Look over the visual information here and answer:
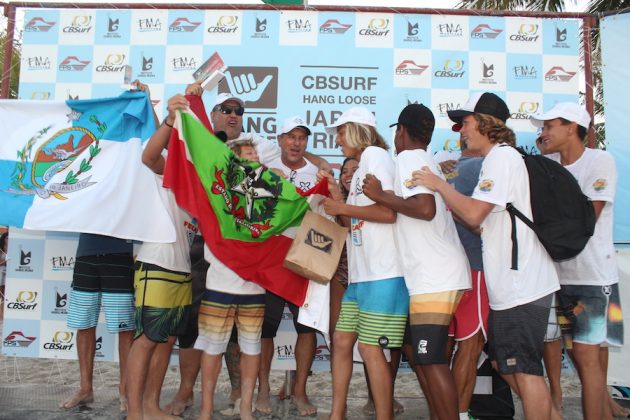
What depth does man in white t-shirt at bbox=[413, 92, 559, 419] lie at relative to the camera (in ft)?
8.61

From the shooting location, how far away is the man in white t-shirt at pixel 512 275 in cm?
262

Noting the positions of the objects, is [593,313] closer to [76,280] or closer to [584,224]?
[584,224]

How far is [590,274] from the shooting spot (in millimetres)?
3262

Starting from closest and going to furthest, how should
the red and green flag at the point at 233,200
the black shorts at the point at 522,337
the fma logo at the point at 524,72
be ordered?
the black shorts at the point at 522,337 < the red and green flag at the point at 233,200 < the fma logo at the point at 524,72

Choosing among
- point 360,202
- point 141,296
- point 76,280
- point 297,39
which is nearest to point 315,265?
point 360,202

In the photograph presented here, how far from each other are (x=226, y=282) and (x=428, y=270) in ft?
4.64

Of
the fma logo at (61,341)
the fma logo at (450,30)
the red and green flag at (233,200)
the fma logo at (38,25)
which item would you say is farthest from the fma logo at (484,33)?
the fma logo at (61,341)

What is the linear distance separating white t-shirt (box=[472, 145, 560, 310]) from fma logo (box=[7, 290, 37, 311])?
4130 millimetres

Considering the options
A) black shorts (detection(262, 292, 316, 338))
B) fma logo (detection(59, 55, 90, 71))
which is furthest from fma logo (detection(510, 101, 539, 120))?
fma logo (detection(59, 55, 90, 71))

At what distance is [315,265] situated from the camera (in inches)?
134

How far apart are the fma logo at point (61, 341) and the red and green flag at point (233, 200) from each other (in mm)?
2233

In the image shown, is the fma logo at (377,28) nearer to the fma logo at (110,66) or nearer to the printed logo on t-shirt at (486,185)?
the fma logo at (110,66)

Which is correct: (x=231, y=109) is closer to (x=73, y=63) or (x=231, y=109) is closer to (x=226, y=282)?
(x=226, y=282)

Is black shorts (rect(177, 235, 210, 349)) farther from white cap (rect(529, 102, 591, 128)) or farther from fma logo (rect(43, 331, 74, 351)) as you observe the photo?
white cap (rect(529, 102, 591, 128))
